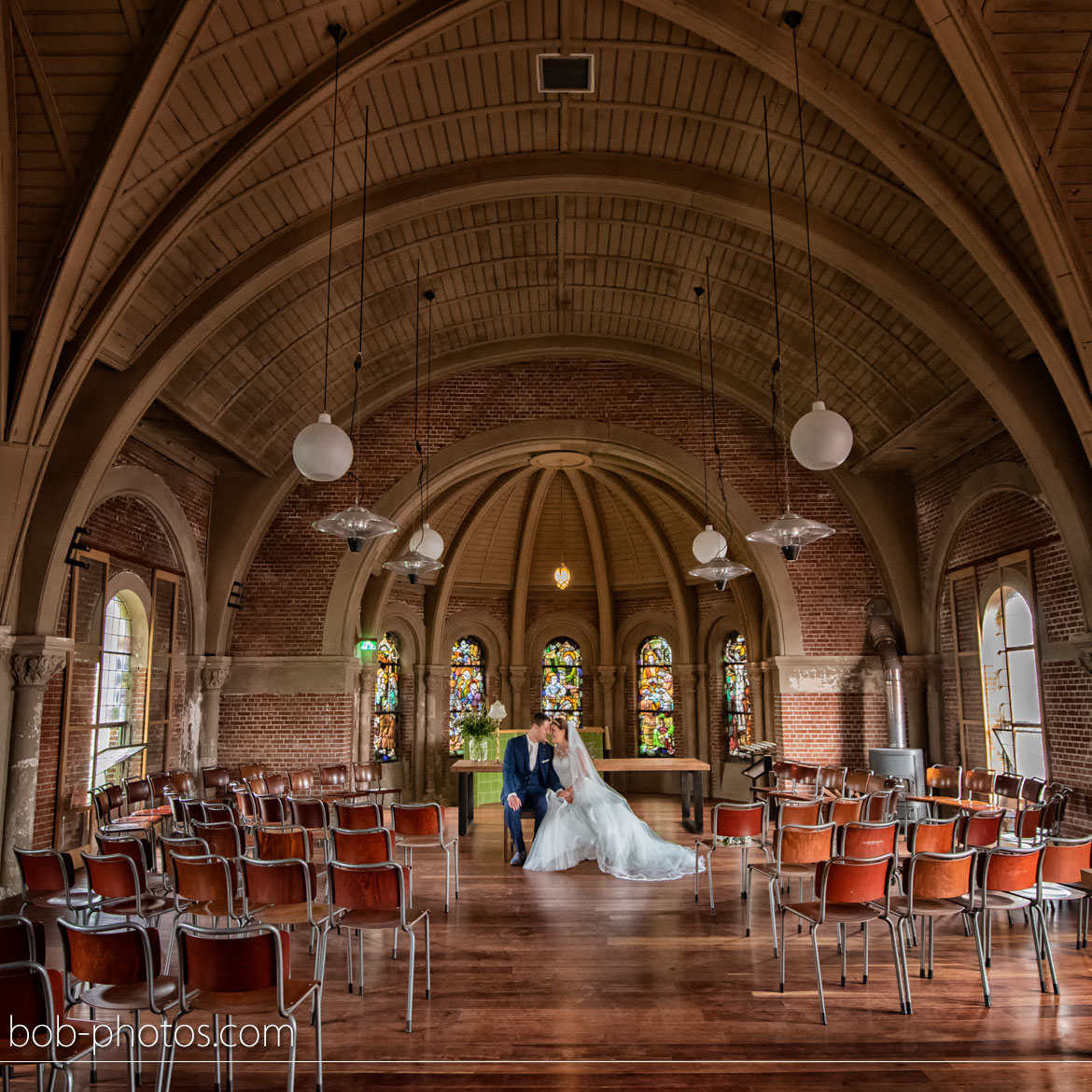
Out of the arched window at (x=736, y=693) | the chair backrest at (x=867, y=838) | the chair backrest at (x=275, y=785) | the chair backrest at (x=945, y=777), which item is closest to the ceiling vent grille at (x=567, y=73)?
the chair backrest at (x=867, y=838)

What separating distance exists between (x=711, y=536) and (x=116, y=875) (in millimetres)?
7292

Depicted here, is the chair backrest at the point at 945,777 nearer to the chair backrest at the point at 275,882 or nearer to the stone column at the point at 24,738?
the chair backrest at the point at 275,882

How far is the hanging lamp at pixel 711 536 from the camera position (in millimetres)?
9602

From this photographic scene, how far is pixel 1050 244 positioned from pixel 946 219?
104 cm

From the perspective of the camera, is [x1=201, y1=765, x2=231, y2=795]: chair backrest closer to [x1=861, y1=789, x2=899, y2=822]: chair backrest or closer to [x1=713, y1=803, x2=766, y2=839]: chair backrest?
[x1=713, y1=803, x2=766, y2=839]: chair backrest

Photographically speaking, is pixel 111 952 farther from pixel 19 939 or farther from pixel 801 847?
pixel 801 847

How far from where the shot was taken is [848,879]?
5.22 metres

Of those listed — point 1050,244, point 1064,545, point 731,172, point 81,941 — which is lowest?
point 81,941

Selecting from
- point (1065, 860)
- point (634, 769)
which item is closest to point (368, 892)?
point (1065, 860)

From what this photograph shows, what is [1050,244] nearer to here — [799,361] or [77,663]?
[799,361]

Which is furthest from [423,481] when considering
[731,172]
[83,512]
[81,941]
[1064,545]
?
[81,941]

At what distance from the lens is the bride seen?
29.5ft

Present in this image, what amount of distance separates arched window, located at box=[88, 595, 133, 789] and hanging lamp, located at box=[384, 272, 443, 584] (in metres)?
3.22

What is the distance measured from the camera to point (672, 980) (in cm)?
562
